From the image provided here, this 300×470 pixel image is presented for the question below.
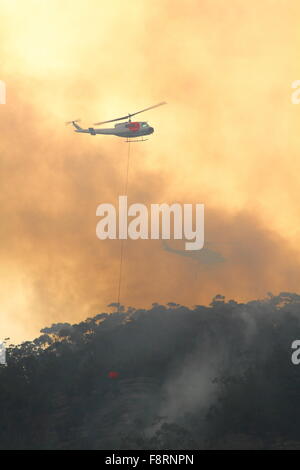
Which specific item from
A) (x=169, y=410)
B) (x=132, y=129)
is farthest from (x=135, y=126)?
(x=169, y=410)

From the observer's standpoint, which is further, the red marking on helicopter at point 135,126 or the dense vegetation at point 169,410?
the dense vegetation at point 169,410

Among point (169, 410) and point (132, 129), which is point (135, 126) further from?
point (169, 410)

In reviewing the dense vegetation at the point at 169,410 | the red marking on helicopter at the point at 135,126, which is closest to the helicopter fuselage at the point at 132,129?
the red marking on helicopter at the point at 135,126

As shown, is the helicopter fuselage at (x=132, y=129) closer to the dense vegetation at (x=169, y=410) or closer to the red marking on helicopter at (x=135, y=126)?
the red marking on helicopter at (x=135, y=126)

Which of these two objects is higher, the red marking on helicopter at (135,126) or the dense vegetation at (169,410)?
the red marking on helicopter at (135,126)

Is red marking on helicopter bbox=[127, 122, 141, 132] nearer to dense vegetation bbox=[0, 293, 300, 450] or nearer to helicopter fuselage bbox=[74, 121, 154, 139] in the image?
helicopter fuselage bbox=[74, 121, 154, 139]

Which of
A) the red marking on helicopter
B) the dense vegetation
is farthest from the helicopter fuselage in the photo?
the dense vegetation

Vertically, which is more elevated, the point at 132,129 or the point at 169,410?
the point at 132,129

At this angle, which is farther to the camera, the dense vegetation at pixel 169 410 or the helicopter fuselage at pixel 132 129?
the dense vegetation at pixel 169 410

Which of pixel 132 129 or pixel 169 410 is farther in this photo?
pixel 169 410

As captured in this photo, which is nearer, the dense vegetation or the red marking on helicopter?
the red marking on helicopter

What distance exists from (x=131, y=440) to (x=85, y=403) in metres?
21.1
